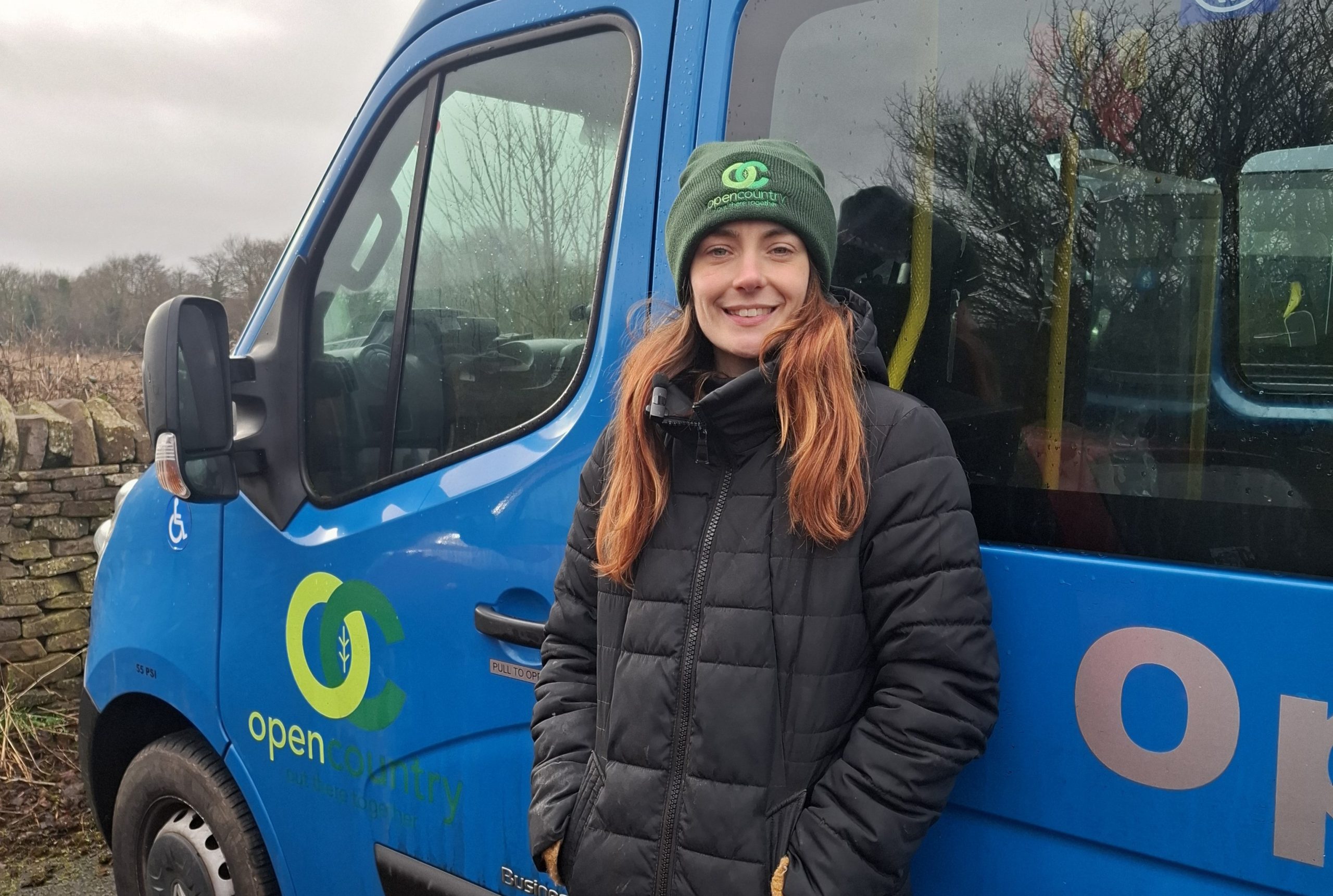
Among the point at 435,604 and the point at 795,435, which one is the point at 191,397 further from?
the point at 795,435

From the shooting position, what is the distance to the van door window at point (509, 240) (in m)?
1.78

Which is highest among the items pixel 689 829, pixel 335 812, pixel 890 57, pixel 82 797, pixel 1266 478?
pixel 890 57

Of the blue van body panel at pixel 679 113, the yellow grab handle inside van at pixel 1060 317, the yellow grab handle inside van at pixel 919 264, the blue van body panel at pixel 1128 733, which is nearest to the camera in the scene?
the blue van body panel at pixel 1128 733

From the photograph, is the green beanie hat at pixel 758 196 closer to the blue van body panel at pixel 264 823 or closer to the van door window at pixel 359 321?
the van door window at pixel 359 321

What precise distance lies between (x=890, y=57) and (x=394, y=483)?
3.75 ft

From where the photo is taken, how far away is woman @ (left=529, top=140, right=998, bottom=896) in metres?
1.16

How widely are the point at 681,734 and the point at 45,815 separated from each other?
4101mm

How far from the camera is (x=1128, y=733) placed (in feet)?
3.77

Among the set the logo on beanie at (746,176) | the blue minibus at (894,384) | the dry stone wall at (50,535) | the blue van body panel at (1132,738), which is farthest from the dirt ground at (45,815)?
the logo on beanie at (746,176)

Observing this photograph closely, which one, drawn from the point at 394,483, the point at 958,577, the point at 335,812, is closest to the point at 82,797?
the point at 335,812

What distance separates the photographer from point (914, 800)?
115 centimetres

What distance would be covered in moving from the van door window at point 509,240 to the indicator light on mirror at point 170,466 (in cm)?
41

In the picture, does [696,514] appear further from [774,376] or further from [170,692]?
[170,692]

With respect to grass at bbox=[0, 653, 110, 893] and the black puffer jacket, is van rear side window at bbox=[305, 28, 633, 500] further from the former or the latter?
grass at bbox=[0, 653, 110, 893]
